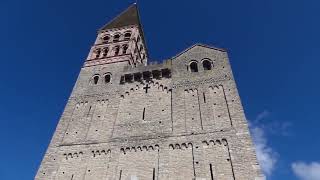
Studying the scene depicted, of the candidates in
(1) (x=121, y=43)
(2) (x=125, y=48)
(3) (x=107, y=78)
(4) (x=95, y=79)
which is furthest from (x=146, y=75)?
(1) (x=121, y=43)

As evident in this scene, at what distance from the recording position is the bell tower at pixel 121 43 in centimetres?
2266

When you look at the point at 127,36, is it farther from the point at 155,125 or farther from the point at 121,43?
the point at 155,125

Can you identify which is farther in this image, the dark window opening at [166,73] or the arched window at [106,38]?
the arched window at [106,38]

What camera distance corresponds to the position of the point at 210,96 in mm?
16984

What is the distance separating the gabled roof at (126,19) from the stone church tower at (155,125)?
21.7 feet

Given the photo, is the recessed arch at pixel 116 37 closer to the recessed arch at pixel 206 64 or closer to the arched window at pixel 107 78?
the arched window at pixel 107 78

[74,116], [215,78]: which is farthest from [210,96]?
[74,116]

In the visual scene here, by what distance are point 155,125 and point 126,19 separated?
1601 centimetres

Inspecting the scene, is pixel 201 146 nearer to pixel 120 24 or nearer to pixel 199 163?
pixel 199 163

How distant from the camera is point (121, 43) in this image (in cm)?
2473

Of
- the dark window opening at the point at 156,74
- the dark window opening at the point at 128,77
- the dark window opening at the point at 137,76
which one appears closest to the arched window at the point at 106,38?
the dark window opening at the point at 128,77

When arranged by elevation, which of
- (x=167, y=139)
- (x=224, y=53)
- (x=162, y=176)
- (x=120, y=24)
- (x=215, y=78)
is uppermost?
(x=120, y=24)

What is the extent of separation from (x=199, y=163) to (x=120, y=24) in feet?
58.9

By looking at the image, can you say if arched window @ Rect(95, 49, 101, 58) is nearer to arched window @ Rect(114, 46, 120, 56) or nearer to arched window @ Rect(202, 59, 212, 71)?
arched window @ Rect(114, 46, 120, 56)
